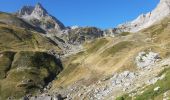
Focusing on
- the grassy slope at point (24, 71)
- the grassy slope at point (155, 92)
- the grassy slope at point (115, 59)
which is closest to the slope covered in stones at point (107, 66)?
the grassy slope at point (115, 59)

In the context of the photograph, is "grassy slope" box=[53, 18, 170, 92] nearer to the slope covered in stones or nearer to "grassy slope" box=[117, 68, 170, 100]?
the slope covered in stones

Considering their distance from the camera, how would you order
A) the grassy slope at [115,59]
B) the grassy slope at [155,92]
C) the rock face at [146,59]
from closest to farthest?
the grassy slope at [155,92], the rock face at [146,59], the grassy slope at [115,59]

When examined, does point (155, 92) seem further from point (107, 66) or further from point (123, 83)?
point (107, 66)

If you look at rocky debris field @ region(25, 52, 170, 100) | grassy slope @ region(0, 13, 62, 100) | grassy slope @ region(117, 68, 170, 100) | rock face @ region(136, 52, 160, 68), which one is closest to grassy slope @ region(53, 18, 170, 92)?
rock face @ region(136, 52, 160, 68)

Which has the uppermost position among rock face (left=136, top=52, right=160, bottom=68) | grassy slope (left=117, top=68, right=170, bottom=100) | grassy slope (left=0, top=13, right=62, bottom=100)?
grassy slope (left=0, top=13, right=62, bottom=100)

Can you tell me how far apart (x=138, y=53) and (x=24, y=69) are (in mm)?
58741

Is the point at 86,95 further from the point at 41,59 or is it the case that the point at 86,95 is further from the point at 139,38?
the point at 41,59

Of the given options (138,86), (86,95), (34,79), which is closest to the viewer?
(138,86)

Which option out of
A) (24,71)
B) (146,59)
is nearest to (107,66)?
(146,59)

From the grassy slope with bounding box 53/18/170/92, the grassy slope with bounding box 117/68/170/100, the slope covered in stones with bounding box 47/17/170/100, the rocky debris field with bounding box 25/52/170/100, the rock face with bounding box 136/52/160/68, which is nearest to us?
the grassy slope with bounding box 117/68/170/100

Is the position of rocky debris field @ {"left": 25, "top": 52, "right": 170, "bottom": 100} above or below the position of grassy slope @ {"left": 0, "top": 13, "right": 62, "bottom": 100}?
below

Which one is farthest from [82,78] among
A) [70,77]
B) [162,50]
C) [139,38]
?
[139,38]

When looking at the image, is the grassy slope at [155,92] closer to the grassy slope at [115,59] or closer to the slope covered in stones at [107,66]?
the slope covered in stones at [107,66]

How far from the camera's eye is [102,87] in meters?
88.1
